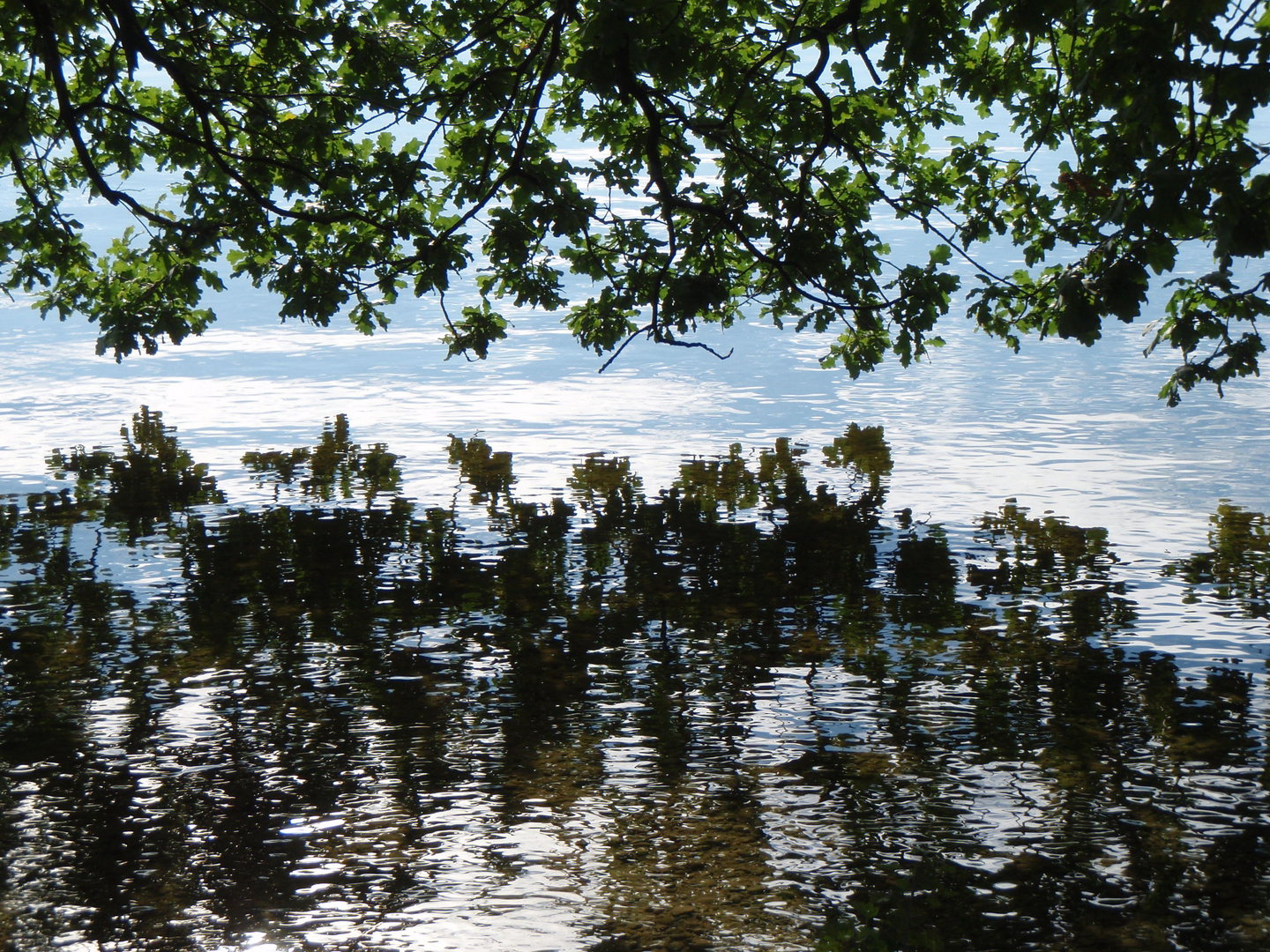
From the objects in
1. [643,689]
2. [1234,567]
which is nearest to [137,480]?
[643,689]

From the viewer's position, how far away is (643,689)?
22.0 feet

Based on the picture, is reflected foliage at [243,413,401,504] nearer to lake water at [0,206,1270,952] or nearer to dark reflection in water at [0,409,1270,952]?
lake water at [0,206,1270,952]

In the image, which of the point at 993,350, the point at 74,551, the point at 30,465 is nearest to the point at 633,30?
the point at 74,551

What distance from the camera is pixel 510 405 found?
15477 millimetres

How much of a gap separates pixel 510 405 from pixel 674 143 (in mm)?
7364

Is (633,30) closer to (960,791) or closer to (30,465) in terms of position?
(960,791)

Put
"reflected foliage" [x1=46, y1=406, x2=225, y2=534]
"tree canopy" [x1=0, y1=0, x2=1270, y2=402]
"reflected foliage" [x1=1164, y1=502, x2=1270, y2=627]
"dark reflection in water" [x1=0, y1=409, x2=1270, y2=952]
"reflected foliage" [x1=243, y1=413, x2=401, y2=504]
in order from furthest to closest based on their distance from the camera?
1. "reflected foliage" [x1=243, y1=413, x2=401, y2=504]
2. "reflected foliage" [x1=46, y1=406, x2=225, y2=534]
3. "reflected foliage" [x1=1164, y1=502, x2=1270, y2=627]
4. "tree canopy" [x1=0, y1=0, x2=1270, y2=402]
5. "dark reflection in water" [x1=0, y1=409, x2=1270, y2=952]

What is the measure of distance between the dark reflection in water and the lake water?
0.08 feet

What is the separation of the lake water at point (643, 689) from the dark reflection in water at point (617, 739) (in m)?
0.03

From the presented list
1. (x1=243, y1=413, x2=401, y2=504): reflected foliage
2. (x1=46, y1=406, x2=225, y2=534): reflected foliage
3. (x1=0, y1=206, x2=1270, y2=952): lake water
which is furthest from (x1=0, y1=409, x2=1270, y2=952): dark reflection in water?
(x1=243, y1=413, x2=401, y2=504): reflected foliage

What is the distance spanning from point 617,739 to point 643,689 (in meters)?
0.66

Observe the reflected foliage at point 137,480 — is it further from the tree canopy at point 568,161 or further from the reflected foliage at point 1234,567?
the reflected foliage at point 1234,567

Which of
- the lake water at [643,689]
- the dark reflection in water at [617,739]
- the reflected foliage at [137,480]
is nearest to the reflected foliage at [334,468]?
the lake water at [643,689]

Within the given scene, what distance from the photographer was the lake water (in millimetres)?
4652
